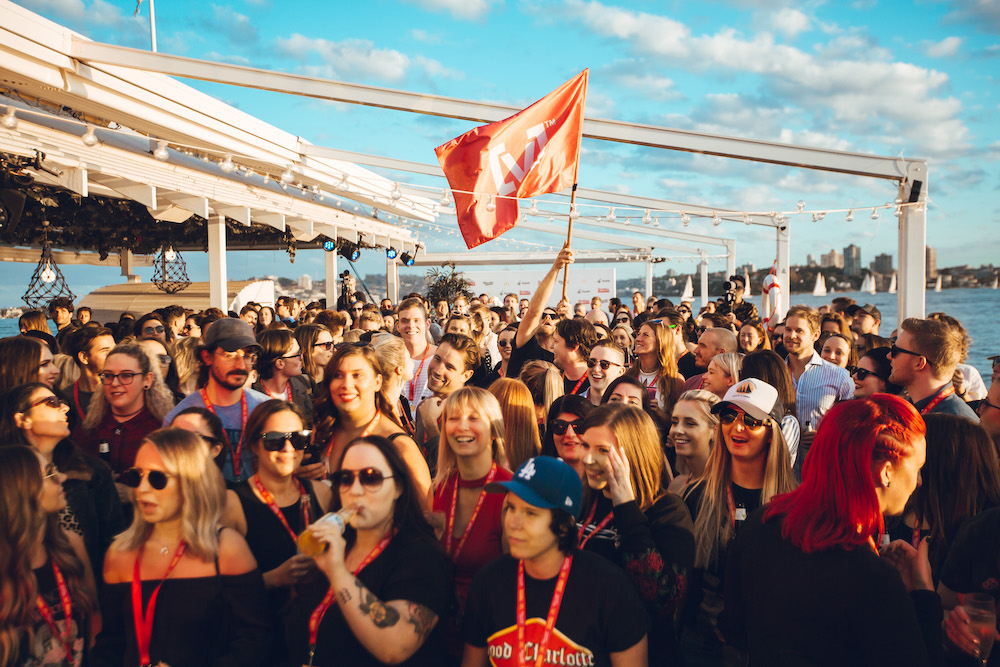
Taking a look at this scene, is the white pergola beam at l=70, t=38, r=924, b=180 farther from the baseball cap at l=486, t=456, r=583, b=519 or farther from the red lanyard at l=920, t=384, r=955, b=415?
the baseball cap at l=486, t=456, r=583, b=519

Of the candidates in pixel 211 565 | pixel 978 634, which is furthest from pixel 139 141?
pixel 978 634

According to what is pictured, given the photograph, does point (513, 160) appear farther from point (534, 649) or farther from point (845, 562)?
point (845, 562)

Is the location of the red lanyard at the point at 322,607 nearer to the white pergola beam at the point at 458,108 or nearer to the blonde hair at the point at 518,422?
the blonde hair at the point at 518,422

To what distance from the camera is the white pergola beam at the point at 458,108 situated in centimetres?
698

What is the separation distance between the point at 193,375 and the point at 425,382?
191cm

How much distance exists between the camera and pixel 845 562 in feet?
5.84

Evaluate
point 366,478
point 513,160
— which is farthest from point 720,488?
point 513,160

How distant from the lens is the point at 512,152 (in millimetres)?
6379

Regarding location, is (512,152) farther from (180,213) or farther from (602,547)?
(180,213)

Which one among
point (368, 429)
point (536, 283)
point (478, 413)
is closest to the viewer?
point (478, 413)

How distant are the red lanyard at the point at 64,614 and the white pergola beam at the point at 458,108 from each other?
19.3ft

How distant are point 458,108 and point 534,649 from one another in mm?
6192

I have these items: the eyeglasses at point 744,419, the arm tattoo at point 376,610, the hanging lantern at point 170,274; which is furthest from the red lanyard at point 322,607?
the hanging lantern at point 170,274

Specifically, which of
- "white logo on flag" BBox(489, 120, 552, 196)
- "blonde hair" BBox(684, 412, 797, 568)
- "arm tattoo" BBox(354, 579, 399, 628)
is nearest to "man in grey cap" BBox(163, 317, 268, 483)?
"arm tattoo" BBox(354, 579, 399, 628)
